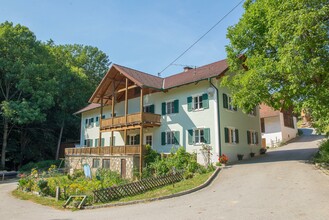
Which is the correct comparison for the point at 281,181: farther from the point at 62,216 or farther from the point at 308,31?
the point at 62,216

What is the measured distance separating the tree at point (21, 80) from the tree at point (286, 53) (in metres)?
25.0

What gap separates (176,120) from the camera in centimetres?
2344

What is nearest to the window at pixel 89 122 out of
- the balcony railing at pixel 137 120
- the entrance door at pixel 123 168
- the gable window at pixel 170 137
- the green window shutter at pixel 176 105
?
the balcony railing at pixel 137 120

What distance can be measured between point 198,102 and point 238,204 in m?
12.9

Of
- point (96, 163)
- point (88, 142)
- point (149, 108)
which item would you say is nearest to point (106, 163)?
point (96, 163)

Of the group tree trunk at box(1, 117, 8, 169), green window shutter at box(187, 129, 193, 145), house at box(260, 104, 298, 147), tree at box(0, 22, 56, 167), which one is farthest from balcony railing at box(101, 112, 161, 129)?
house at box(260, 104, 298, 147)

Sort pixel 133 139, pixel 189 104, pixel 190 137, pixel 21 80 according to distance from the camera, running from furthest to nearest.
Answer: pixel 21 80 < pixel 133 139 < pixel 189 104 < pixel 190 137

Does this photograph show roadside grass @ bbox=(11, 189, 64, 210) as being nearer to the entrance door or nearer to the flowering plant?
the entrance door

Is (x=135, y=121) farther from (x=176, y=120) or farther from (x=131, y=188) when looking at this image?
(x=131, y=188)

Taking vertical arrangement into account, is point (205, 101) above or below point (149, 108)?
below

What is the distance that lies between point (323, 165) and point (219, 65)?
11.3 m

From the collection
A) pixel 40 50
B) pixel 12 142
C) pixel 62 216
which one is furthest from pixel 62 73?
pixel 62 216

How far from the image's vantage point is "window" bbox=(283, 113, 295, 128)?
1496 inches

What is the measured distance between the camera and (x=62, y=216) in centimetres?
1079
